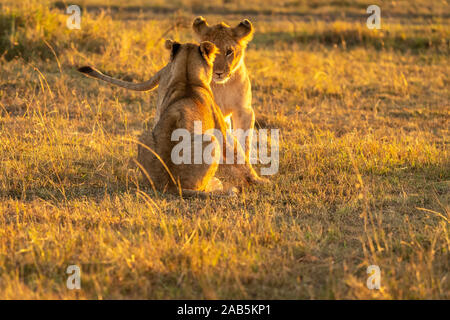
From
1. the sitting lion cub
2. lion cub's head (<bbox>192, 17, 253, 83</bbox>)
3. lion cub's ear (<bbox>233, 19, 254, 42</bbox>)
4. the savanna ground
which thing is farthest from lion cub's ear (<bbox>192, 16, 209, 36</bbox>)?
the savanna ground

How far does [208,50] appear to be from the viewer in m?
5.02

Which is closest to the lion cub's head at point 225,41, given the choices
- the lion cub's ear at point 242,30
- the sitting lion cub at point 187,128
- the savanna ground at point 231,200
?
the lion cub's ear at point 242,30

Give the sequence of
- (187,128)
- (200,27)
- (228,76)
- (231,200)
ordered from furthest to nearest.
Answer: (200,27) < (228,76) < (231,200) < (187,128)

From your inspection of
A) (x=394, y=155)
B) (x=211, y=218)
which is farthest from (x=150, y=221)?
(x=394, y=155)

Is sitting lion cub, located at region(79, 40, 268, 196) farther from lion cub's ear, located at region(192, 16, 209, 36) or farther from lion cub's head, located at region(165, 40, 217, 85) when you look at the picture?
lion cub's ear, located at region(192, 16, 209, 36)

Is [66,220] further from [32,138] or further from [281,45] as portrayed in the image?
[281,45]

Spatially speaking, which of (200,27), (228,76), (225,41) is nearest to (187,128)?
(228,76)

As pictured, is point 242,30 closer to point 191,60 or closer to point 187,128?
point 191,60

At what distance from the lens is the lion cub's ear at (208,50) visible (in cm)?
497

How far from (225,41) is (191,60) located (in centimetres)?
63

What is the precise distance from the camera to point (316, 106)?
8.69 m

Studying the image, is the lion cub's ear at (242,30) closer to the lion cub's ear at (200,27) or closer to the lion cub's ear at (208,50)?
the lion cub's ear at (200,27)

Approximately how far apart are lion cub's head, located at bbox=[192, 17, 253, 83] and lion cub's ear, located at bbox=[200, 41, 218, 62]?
0.94 feet
